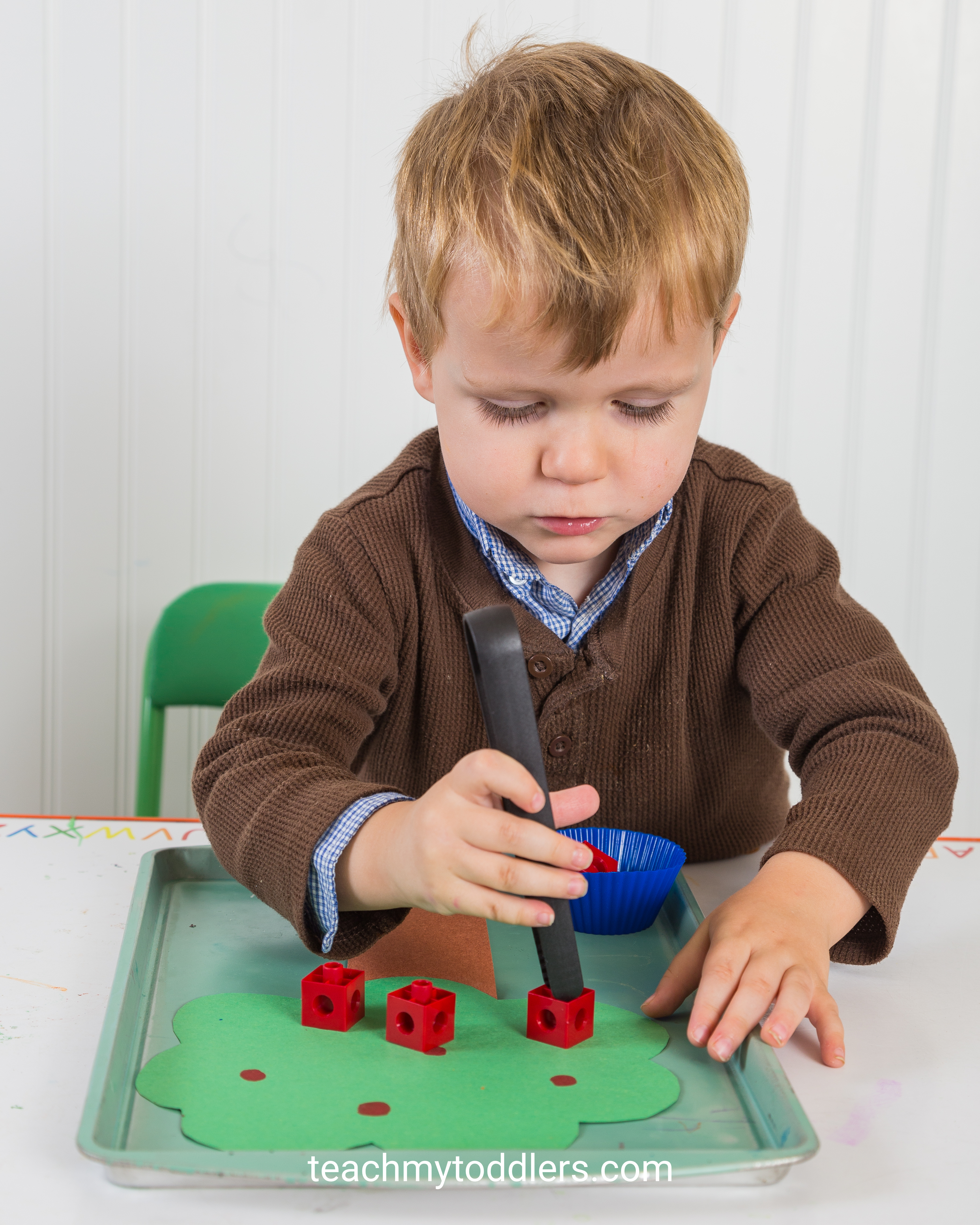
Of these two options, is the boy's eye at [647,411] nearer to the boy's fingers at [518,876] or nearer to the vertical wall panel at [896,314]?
the boy's fingers at [518,876]

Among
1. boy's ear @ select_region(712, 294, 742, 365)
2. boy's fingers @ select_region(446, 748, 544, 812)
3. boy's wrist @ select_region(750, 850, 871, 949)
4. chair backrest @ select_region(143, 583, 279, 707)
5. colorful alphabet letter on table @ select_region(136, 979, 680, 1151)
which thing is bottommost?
chair backrest @ select_region(143, 583, 279, 707)

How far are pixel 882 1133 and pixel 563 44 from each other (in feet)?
1.89

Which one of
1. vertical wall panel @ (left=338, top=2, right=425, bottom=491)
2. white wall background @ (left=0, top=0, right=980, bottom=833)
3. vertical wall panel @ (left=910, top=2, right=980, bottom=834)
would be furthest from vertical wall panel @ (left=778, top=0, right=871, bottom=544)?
vertical wall panel @ (left=338, top=2, right=425, bottom=491)

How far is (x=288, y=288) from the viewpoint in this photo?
1.38m

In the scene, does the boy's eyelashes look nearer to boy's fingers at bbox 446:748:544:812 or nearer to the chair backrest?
boy's fingers at bbox 446:748:544:812

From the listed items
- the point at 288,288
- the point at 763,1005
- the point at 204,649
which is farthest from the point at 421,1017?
the point at 288,288

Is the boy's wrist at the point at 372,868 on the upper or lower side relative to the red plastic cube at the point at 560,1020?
upper

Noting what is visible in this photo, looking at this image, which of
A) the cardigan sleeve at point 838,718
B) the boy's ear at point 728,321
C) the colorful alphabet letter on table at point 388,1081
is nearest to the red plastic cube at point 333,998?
the colorful alphabet letter on table at point 388,1081

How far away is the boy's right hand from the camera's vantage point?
437mm

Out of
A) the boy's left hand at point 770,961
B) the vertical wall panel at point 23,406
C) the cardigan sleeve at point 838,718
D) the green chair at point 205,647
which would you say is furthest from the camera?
the vertical wall panel at point 23,406

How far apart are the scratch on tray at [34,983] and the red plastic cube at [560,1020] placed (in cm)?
21

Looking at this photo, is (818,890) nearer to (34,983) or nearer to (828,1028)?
(828,1028)

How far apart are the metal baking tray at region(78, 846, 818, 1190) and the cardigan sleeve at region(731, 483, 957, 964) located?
80 millimetres

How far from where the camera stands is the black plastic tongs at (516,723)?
42 cm
